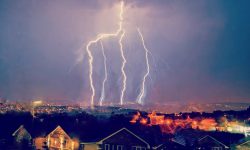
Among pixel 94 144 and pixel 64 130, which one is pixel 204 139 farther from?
pixel 64 130

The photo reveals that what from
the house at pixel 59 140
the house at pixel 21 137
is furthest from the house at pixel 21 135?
the house at pixel 59 140

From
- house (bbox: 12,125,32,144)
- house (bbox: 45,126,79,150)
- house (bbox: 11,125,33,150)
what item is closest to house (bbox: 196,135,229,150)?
house (bbox: 45,126,79,150)

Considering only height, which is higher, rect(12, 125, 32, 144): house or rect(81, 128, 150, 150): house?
rect(12, 125, 32, 144): house

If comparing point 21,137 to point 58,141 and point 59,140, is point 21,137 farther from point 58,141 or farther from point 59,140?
point 59,140

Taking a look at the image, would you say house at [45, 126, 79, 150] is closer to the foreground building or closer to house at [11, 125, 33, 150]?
the foreground building

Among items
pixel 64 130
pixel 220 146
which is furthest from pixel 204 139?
pixel 64 130

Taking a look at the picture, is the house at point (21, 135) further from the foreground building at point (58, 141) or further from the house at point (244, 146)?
the house at point (244, 146)
